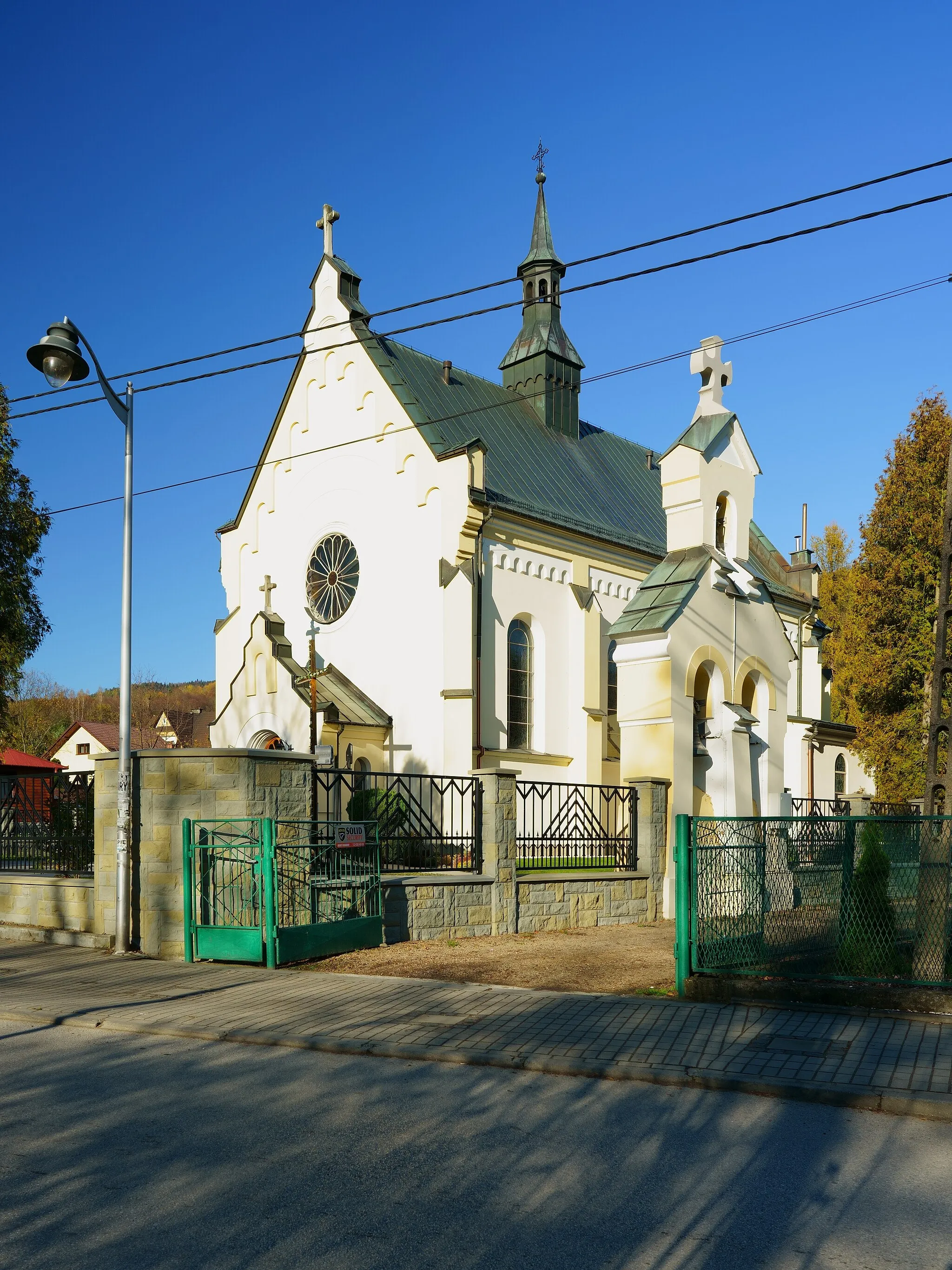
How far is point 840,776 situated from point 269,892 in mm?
31118

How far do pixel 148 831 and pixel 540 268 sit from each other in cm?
2449

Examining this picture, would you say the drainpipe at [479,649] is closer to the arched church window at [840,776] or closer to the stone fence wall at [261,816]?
the stone fence wall at [261,816]

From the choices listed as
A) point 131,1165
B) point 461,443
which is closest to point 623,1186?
point 131,1165

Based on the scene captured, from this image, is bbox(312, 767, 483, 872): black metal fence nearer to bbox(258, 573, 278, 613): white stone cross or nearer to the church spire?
bbox(258, 573, 278, 613): white stone cross

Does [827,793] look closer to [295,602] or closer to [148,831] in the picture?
[295,602]

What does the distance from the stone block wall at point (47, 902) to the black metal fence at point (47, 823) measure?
0.81 ft

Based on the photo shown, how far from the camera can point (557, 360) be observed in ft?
105

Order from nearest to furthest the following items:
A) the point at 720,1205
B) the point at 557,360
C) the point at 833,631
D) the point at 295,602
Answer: the point at 720,1205, the point at 295,602, the point at 557,360, the point at 833,631

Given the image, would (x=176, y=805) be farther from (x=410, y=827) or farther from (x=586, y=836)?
(x=586, y=836)

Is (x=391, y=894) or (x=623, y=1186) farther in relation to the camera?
(x=391, y=894)

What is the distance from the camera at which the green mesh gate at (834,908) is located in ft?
29.9

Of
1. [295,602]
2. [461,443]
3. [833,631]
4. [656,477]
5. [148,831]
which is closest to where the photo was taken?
[148,831]

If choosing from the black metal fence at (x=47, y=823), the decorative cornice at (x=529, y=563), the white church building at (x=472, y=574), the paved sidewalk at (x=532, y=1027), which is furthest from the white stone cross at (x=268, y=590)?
the paved sidewalk at (x=532, y=1027)

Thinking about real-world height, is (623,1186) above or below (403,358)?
below
